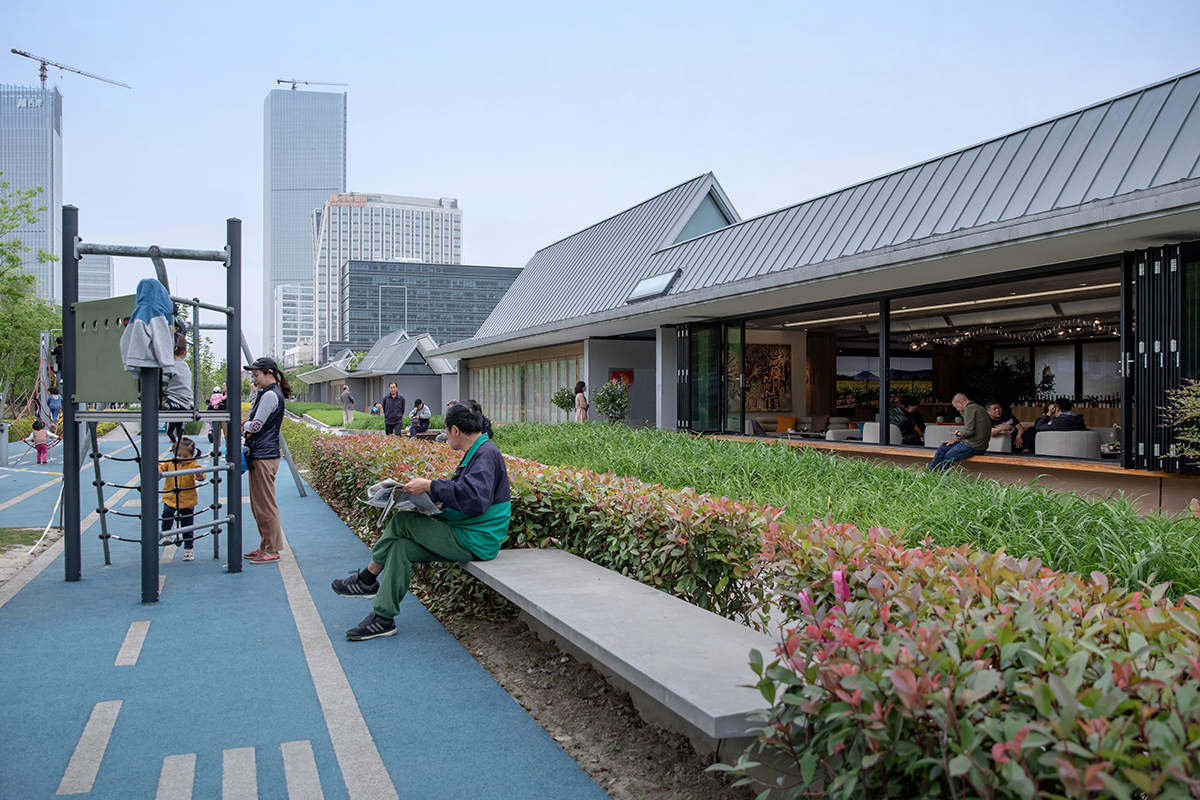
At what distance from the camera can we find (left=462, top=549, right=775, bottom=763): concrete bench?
9.72 ft

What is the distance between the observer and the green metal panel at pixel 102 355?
6.77 metres

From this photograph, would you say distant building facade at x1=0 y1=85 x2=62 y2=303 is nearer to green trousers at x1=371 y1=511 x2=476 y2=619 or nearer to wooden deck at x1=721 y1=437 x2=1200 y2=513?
wooden deck at x1=721 y1=437 x2=1200 y2=513

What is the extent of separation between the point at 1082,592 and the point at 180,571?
763 centimetres

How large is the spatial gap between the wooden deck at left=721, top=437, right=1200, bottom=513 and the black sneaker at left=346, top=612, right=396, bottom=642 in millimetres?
6085

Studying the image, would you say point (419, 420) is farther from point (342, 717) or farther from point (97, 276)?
point (97, 276)

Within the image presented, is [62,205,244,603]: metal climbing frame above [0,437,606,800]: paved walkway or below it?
above

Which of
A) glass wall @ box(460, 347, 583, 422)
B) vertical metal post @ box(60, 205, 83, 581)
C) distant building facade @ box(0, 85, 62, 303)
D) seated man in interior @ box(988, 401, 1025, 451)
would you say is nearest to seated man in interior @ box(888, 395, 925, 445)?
seated man in interior @ box(988, 401, 1025, 451)

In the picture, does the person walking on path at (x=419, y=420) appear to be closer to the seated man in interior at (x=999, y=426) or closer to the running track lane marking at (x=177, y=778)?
the seated man in interior at (x=999, y=426)

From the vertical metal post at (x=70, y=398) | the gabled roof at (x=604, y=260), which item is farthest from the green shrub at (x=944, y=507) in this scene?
the gabled roof at (x=604, y=260)

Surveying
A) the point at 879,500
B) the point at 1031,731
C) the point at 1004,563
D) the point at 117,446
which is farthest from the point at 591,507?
the point at 117,446

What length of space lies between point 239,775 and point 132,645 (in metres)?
2.35

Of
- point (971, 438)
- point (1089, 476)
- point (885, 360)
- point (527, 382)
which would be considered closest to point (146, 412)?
point (971, 438)

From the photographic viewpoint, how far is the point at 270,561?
8312mm

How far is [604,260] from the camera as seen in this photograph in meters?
25.8
